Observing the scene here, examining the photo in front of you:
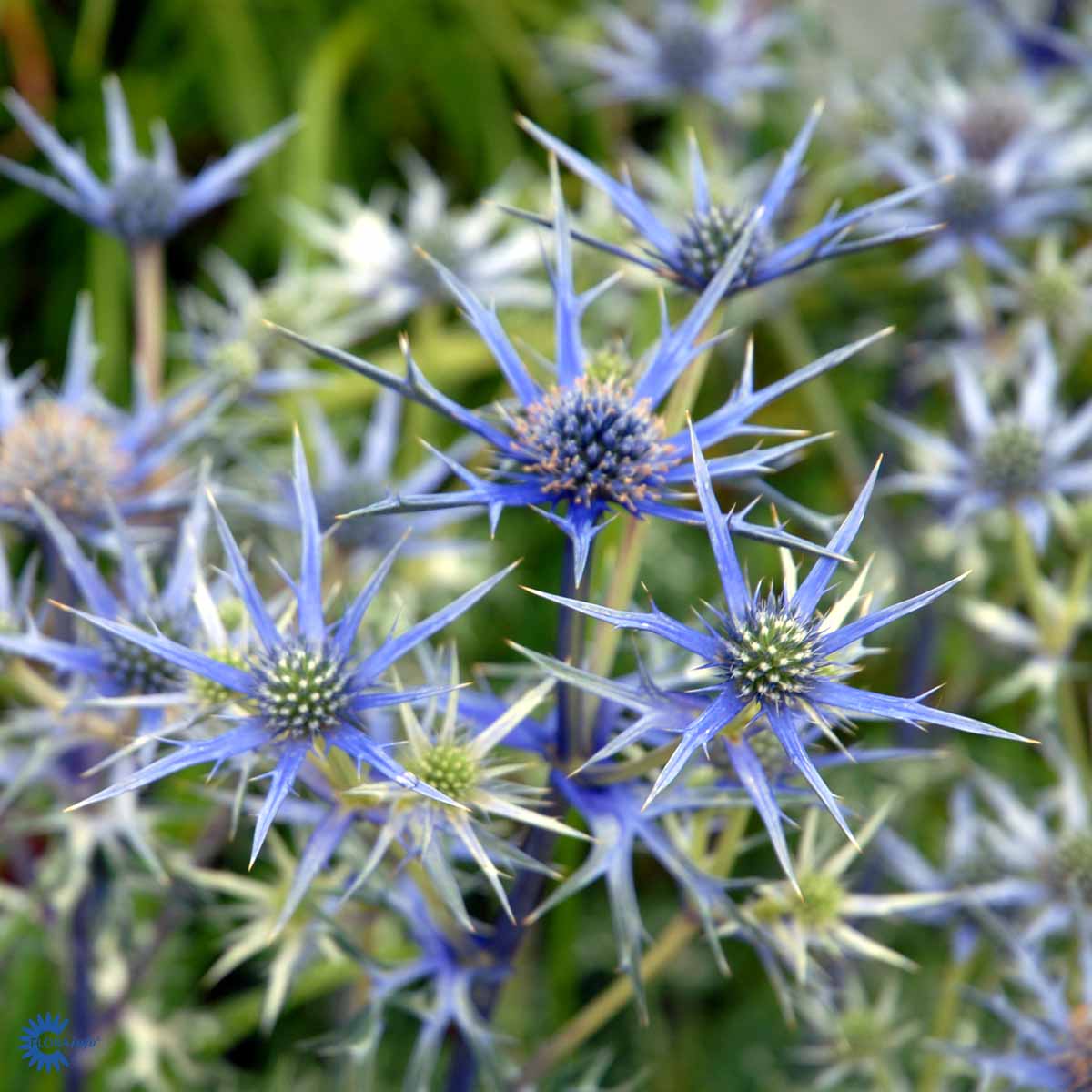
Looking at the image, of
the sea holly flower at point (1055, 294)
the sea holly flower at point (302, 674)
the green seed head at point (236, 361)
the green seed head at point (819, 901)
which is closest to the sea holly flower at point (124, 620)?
the sea holly flower at point (302, 674)

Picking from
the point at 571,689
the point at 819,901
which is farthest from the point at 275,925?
the point at 819,901

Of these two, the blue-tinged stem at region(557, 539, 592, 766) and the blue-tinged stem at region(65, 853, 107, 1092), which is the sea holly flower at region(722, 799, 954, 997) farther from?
the blue-tinged stem at region(65, 853, 107, 1092)

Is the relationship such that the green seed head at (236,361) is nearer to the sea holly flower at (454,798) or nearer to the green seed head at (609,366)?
the green seed head at (609,366)

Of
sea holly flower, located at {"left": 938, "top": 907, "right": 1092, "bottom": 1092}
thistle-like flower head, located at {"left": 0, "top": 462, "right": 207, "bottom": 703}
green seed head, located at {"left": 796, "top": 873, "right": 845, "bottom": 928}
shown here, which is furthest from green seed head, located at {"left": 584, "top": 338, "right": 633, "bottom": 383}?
sea holly flower, located at {"left": 938, "top": 907, "right": 1092, "bottom": 1092}

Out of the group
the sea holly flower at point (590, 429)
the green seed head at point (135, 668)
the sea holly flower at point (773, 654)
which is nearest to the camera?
→ the sea holly flower at point (773, 654)

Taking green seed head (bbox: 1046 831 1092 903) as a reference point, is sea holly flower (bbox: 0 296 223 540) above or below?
above

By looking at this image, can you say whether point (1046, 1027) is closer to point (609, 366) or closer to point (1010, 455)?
point (1010, 455)
